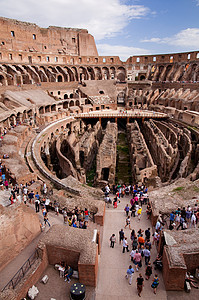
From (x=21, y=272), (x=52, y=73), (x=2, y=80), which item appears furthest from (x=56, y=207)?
(x=52, y=73)

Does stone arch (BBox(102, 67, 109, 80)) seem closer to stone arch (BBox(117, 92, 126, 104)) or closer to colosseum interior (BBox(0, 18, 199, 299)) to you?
colosseum interior (BBox(0, 18, 199, 299))

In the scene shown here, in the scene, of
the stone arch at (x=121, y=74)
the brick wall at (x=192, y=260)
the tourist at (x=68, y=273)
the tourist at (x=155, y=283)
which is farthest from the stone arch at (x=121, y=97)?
the tourist at (x=155, y=283)

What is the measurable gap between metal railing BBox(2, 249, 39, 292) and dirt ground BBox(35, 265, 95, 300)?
50cm

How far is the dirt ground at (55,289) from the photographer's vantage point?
606 cm

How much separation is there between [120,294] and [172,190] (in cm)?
674

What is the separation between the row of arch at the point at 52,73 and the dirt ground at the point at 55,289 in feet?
100

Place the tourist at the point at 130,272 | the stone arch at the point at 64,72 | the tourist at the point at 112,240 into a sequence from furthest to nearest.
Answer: the stone arch at the point at 64,72 < the tourist at the point at 112,240 < the tourist at the point at 130,272

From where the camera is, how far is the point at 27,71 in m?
38.1

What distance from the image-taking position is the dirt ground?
606 cm

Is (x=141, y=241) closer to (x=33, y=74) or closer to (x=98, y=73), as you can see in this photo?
(x=33, y=74)

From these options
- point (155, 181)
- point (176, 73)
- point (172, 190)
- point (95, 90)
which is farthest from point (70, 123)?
point (176, 73)

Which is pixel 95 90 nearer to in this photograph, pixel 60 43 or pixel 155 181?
pixel 60 43

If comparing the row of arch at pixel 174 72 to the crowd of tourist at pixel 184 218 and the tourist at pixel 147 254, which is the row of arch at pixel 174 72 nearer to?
the crowd of tourist at pixel 184 218

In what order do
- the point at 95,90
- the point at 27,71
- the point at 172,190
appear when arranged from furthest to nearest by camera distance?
the point at 95,90
the point at 27,71
the point at 172,190
